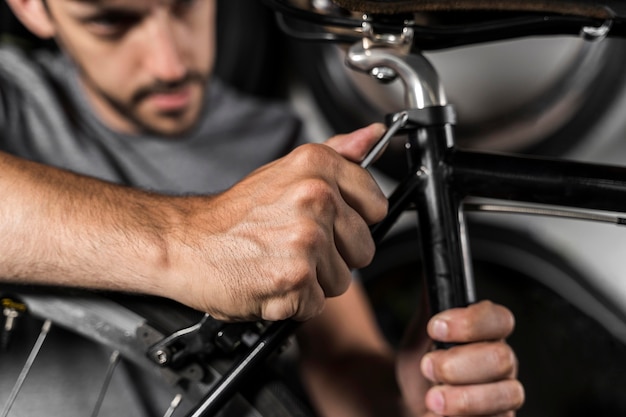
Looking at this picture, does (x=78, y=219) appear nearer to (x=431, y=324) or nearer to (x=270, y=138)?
(x=431, y=324)

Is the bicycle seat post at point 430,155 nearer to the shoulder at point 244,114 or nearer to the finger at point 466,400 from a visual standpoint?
the finger at point 466,400

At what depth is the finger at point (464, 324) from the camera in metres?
0.53

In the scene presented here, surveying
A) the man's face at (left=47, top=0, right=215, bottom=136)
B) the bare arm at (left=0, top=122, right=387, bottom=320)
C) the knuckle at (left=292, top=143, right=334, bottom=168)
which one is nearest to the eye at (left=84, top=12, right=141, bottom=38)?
the man's face at (left=47, top=0, right=215, bottom=136)

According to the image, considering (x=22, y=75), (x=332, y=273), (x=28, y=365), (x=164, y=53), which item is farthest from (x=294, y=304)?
(x=22, y=75)

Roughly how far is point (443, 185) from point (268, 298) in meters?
0.16

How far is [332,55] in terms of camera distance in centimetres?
127

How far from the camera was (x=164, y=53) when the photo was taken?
35.7 inches

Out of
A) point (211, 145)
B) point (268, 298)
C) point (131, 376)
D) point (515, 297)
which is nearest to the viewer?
point (268, 298)

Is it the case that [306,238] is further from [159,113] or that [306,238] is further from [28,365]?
[159,113]

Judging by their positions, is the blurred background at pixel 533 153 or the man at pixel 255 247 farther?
the blurred background at pixel 533 153

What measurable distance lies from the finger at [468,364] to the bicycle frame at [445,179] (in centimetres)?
3

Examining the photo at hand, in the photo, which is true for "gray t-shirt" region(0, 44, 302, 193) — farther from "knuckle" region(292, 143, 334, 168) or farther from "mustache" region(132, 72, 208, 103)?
"knuckle" region(292, 143, 334, 168)

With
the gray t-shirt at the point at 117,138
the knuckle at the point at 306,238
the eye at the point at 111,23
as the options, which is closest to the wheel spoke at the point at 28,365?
the knuckle at the point at 306,238

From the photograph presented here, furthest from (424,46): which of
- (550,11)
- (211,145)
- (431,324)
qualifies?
(211,145)
